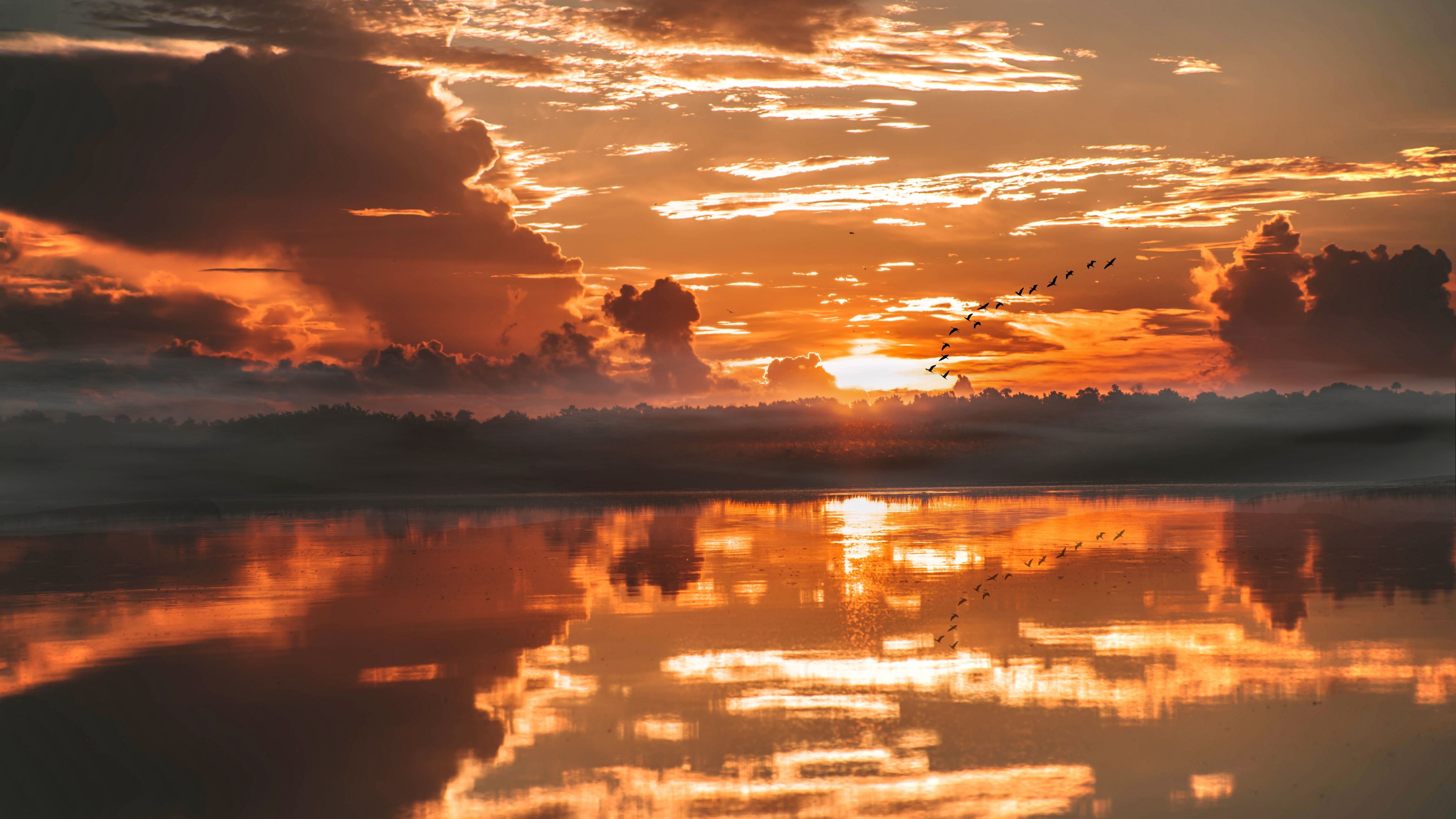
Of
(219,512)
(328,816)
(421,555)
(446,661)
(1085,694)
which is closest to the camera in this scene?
(328,816)

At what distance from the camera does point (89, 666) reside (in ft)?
58.2

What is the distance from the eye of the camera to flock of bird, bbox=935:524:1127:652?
60.6ft

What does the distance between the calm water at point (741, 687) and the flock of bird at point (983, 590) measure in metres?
0.20

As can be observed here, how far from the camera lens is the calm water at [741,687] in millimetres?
11266

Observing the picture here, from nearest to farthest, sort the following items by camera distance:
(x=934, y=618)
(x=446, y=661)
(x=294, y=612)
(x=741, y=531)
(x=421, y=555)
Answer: (x=446, y=661) → (x=934, y=618) → (x=294, y=612) → (x=421, y=555) → (x=741, y=531)

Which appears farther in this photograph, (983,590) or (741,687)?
(983,590)

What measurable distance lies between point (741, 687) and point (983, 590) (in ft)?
35.0

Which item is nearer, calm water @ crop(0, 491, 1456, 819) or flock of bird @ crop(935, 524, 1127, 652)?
calm water @ crop(0, 491, 1456, 819)

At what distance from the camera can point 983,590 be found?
952 inches

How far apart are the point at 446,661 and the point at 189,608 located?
979cm

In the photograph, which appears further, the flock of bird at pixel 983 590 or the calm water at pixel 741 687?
the flock of bird at pixel 983 590

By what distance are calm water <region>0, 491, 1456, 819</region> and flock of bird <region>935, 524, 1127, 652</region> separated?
20 centimetres

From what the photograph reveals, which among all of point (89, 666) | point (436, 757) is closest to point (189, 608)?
point (89, 666)

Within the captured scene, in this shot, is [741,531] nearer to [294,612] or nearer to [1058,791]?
[294,612]
